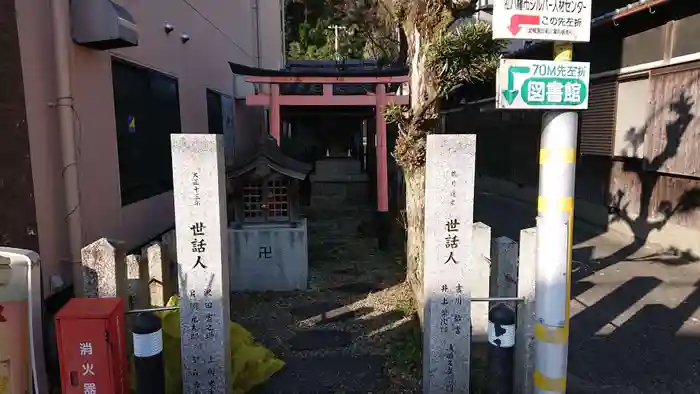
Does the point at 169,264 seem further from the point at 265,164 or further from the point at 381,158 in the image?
the point at 381,158

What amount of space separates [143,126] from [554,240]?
6505mm

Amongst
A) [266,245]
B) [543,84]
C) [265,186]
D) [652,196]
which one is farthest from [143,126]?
[652,196]

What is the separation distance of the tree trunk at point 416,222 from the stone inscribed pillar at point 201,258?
8.66 feet

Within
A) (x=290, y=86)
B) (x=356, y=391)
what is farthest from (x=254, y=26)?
(x=356, y=391)

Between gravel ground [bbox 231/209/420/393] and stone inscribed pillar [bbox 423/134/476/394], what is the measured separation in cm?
47

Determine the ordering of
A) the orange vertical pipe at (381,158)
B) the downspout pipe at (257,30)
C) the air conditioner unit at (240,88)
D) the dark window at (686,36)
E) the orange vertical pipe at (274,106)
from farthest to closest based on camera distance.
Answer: the downspout pipe at (257,30), the air conditioner unit at (240,88), the orange vertical pipe at (274,106), the orange vertical pipe at (381,158), the dark window at (686,36)

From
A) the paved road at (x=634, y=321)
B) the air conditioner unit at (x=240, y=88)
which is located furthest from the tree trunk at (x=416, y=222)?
the air conditioner unit at (x=240, y=88)

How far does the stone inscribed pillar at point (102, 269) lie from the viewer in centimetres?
401

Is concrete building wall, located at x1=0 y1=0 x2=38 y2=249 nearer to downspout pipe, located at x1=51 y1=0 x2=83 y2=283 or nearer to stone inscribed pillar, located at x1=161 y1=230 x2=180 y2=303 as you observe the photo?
downspout pipe, located at x1=51 y1=0 x2=83 y2=283

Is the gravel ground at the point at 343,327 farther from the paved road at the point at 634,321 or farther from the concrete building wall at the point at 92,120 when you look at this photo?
the concrete building wall at the point at 92,120

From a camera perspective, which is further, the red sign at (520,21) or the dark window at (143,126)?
the dark window at (143,126)

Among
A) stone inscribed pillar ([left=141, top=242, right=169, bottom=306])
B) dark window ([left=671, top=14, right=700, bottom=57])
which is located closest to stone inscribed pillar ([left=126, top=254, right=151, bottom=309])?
stone inscribed pillar ([left=141, top=242, right=169, bottom=306])

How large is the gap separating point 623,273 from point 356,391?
5.59m

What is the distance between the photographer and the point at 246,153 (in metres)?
7.33
